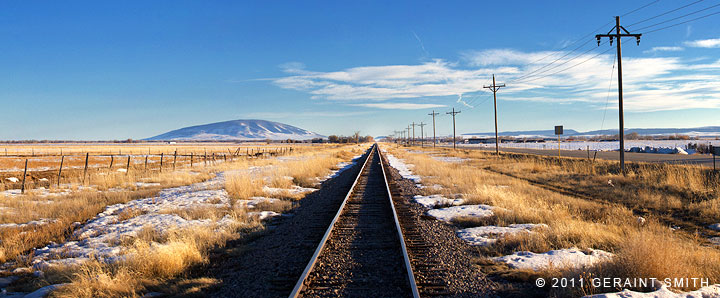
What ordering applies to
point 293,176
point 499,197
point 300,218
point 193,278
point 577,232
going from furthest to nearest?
1. point 293,176
2. point 499,197
3. point 300,218
4. point 577,232
5. point 193,278

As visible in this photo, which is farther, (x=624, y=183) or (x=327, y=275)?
(x=624, y=183)

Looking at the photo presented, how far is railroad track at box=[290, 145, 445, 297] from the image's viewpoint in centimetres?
474

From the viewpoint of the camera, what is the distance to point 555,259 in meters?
5.83

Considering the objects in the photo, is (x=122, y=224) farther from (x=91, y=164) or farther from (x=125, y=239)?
(x=91, y=164)

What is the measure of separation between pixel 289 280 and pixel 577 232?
215 inches

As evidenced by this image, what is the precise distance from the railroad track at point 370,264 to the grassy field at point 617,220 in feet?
3.69

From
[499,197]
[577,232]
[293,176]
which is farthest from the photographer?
[293,176]

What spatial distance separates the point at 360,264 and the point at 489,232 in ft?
Result: 11.1

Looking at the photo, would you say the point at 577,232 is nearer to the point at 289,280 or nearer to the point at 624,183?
the point at 289,280

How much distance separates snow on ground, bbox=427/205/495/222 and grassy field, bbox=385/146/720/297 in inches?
13.9

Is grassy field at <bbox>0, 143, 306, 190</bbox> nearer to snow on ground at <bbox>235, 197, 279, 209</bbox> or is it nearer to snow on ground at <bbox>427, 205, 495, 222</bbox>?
snow on ground at <bbox>235, 197, 279, 209</bbox>

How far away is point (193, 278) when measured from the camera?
5.58 metres

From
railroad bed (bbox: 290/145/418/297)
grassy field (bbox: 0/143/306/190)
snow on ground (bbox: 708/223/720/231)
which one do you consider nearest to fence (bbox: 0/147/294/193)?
grassy field (bbox: 0/143/306/190)

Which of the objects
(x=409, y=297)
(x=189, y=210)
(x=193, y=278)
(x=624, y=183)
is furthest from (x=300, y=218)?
(x=624, y=183)
